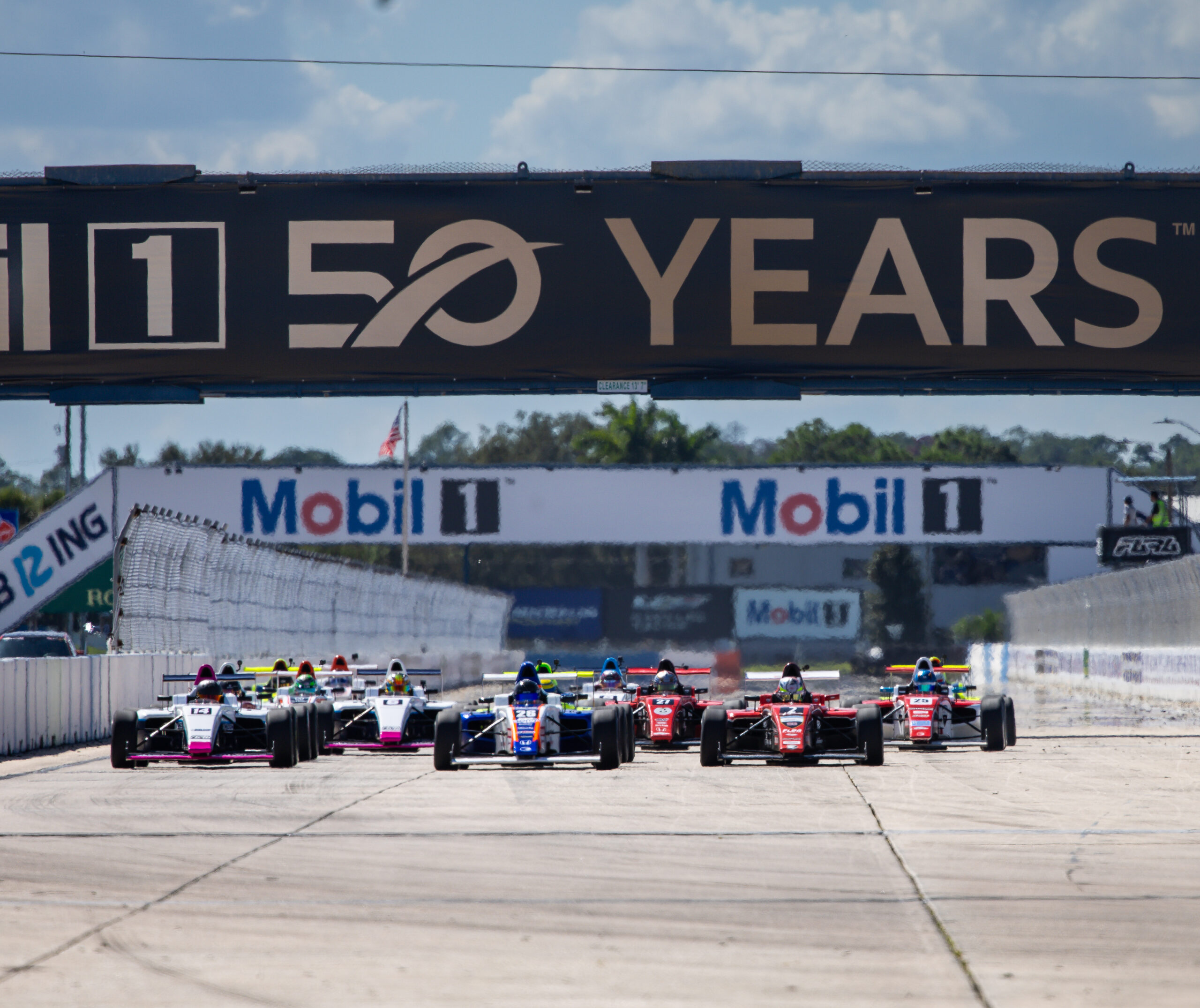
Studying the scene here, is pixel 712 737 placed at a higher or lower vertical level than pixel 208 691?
lower

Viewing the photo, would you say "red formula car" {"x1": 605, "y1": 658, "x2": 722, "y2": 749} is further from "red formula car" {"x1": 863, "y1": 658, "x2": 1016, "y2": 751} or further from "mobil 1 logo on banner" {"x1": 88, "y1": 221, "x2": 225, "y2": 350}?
"mobil 1 logo on banner" {"x1": 88, "y1": 221, "x2": 225, "y2": 350}

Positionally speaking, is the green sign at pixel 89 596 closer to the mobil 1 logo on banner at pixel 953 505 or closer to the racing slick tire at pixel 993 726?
the mobil 1 logo on banner at pixel 953 505

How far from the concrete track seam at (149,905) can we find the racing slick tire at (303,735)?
17.2 feet

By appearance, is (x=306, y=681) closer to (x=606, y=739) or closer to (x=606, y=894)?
(x=606, y=739)

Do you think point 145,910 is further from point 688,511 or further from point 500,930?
point 688,511

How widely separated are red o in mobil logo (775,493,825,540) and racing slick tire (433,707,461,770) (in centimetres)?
3847

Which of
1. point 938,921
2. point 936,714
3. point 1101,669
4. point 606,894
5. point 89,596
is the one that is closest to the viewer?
point 938,921

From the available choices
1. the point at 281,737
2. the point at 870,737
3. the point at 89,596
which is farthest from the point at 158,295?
the point at 89,596

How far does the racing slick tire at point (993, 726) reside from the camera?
2034 cm

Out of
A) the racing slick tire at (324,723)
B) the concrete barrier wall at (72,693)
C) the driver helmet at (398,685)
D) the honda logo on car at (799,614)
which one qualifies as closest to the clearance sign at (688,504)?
the honda logo on car at (799,614)

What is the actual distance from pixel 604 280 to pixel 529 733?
20.4 ft

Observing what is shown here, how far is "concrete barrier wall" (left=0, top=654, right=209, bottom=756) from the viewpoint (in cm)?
1997

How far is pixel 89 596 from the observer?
59281 mm

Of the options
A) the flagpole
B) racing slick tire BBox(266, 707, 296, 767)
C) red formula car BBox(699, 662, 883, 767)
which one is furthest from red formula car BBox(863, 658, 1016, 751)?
the flagpole
